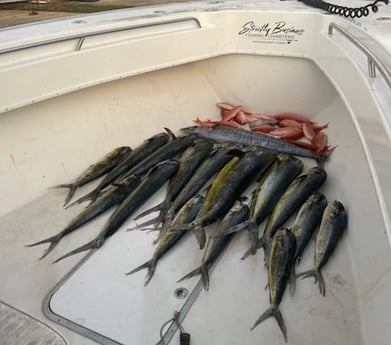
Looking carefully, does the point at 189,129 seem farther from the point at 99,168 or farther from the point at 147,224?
the point at 147,224

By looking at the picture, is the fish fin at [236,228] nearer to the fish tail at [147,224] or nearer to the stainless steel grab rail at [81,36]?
the fish tail at [147,224]

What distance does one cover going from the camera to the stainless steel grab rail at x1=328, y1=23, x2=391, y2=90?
81.7 inches

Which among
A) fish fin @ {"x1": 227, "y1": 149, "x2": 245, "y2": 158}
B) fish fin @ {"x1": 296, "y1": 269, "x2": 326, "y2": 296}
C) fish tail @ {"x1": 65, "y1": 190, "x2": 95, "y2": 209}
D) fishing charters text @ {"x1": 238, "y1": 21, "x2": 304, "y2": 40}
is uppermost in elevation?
fishing charters text @ {"x1": 238, "y1": 21, "x2": 304, "y2": 40}

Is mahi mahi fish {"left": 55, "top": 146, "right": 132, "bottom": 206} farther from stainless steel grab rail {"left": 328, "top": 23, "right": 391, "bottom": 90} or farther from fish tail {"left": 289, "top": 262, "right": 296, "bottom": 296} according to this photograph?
stainless steel grab rail {"left": 328, "top": 23, "right": 391, "bottom": 90}

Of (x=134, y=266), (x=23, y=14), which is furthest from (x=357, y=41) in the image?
(x=23, y=14)

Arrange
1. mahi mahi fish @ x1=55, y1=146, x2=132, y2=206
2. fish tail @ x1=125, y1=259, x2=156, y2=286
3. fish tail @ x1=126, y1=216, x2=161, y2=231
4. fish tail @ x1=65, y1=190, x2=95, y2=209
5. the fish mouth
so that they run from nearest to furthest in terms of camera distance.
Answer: fish tail @ x1=125, y1=259, x2=156, y2=286 → fish tail @ x1=126, y1=216, x2=161, y2=231 → fish tail @ x1=65, y1=190, x2=95, y2=209 → mahi mahi fish @ x1=55, y1=146, x2=132, y2=206 → the fish mouth

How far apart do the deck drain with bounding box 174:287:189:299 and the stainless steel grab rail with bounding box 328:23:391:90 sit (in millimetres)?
1292

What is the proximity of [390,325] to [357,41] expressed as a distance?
177 cm

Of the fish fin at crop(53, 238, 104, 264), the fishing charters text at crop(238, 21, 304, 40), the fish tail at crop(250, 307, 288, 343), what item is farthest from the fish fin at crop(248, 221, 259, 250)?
the fishing charters text at crop(238, 21, 304, 40)

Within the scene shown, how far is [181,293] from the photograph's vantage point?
216 centimetres

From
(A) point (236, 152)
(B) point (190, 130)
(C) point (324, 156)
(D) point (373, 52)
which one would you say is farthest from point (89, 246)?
(D) point (373, 52)

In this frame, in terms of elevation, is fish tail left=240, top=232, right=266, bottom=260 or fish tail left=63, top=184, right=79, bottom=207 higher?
fish tail left=63, top=184, right=79, bottom=207

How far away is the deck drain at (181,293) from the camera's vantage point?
2145mm

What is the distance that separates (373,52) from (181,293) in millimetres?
1564
